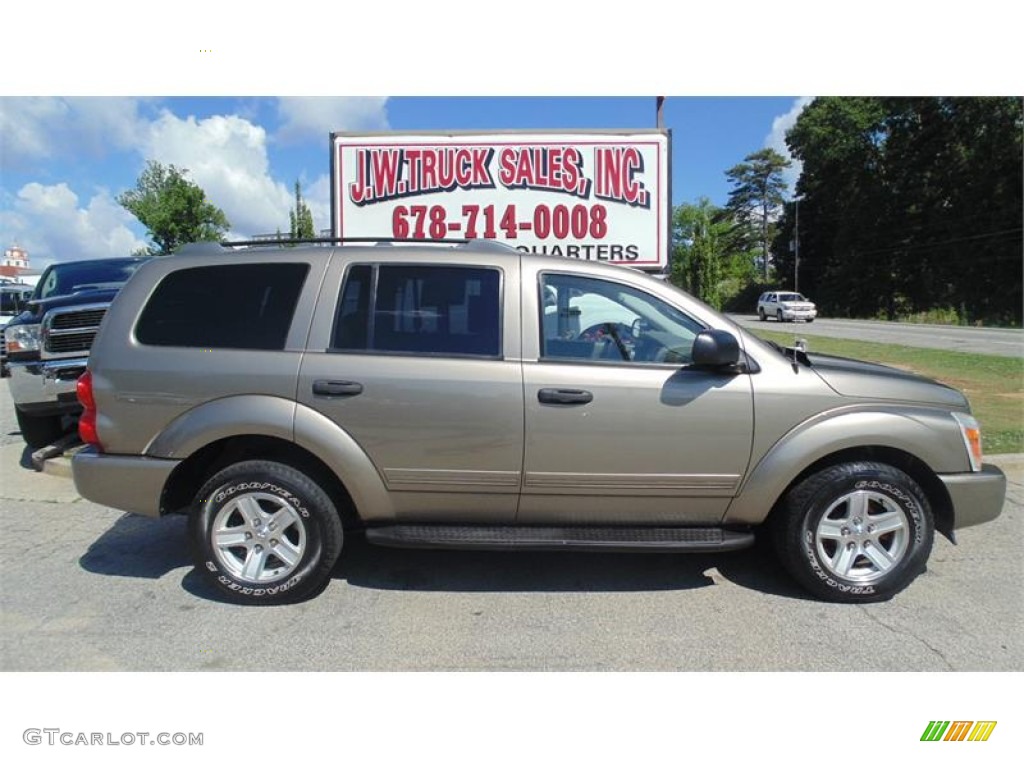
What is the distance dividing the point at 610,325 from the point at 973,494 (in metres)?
2.14

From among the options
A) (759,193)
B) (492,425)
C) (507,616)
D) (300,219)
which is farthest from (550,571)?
(759,193)

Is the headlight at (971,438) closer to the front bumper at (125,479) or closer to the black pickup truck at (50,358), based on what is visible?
the front bumper at (125,479)

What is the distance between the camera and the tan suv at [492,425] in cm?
330

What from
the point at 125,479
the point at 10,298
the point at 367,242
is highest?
the point at 10,298

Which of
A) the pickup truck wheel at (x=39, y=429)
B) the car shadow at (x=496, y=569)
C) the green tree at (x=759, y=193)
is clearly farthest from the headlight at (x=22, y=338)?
the green tree at (x=759, y=193)

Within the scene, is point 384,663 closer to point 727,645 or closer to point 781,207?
point 727,645

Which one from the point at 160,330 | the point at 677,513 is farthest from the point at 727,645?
the point at 160,330

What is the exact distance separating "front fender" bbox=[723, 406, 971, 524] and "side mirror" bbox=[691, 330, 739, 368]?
543 millimetres

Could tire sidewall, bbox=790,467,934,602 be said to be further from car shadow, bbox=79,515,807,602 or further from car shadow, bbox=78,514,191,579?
car shadow, bbox=78,514,191,579

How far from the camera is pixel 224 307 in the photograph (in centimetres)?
353

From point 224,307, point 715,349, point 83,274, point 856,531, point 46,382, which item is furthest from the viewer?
point 83,274

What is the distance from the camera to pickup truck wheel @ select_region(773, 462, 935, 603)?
3.37 meters

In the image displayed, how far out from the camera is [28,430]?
253 inches

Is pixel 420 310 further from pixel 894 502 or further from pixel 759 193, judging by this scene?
pixel 759 193
